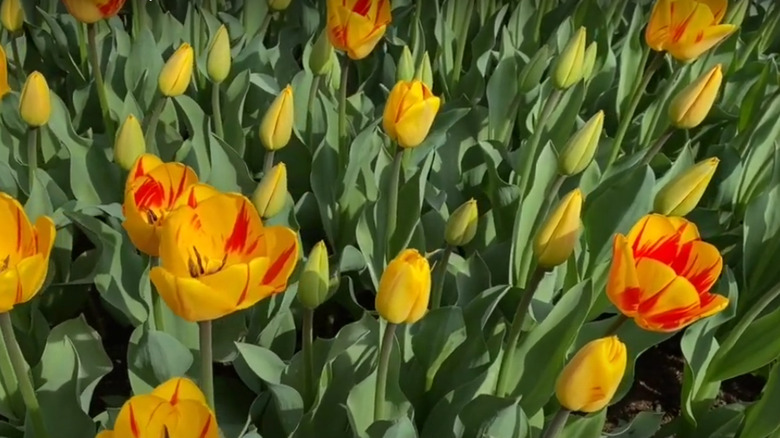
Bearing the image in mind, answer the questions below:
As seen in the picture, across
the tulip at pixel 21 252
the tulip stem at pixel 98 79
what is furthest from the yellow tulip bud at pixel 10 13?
the tulip at pixel 21 252

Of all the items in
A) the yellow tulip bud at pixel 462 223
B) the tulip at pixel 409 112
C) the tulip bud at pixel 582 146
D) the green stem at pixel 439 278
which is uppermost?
the tulip at pixel 409 112

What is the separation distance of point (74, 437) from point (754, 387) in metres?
0.80

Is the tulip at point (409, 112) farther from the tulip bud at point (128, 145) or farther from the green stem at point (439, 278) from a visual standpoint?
the tulip bud at point (128, 145)

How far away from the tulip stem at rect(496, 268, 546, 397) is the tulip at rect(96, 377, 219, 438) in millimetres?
264

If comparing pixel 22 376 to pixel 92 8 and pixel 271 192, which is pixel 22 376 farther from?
pixel 92 8

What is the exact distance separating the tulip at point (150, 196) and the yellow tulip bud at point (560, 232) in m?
0.25

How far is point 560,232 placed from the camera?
24.0 inches

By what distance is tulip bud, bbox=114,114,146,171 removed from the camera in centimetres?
77

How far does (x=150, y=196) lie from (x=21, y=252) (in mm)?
89

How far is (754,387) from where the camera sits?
3.52ft

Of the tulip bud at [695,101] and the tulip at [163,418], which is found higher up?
the tulip bud at [695,101]

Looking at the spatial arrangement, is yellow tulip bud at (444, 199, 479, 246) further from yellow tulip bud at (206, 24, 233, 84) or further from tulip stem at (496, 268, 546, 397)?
yellow tulip bud at (206, 24, 233, 84)

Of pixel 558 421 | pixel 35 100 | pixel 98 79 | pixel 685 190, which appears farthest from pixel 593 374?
Answer: pixel 98 79

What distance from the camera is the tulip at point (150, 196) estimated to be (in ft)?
1.91
